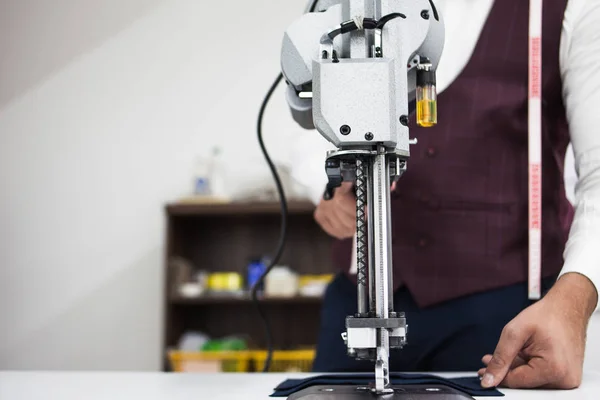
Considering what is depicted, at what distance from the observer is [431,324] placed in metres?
1.06

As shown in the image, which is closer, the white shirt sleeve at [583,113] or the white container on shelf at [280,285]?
the white shirt sleeve at [583,113]

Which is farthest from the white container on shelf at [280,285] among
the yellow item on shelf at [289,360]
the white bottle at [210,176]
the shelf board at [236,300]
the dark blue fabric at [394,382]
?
the dark blue fabric at [394,382]

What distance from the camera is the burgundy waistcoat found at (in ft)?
3.40

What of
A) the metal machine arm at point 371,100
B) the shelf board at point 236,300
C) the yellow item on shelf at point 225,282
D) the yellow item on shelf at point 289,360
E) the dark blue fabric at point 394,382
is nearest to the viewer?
the metal machine arm at point 371,100

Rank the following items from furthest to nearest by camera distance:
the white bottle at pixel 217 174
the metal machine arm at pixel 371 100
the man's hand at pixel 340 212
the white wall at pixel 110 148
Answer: the white wall at pixel 110 148
the white bottle at pixel 217 174
the man's hand at pixel 340 212
the metal machine arm at pixel 371 100

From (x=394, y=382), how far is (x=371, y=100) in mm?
330

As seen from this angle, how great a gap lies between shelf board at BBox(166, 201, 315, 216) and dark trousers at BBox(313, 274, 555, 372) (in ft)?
6.57

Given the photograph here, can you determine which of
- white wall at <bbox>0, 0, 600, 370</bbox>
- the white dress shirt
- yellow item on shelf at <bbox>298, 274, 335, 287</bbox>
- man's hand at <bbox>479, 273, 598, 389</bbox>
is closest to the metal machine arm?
man's hand at <bbox>479, 273, 598, 389</bbox>

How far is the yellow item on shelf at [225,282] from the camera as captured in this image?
321 cm

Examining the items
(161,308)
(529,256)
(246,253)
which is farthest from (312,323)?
(529,256)

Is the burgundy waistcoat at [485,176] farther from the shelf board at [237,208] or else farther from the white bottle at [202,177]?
the white bottle at [202,177]

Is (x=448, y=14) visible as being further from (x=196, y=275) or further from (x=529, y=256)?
(x=196, y=275)

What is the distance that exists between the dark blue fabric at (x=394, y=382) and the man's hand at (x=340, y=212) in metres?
0.27

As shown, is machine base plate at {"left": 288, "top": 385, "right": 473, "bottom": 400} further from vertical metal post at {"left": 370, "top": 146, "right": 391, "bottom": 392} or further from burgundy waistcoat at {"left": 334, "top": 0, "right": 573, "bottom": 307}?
burgundy waistcoat at {"left": 334, "top": 0, "right": 573, "bottom": 307}
